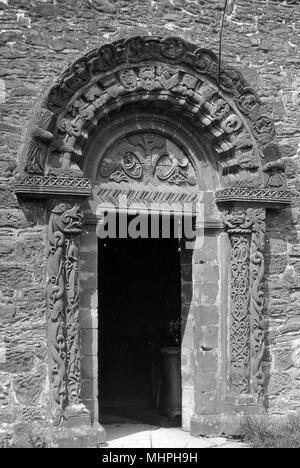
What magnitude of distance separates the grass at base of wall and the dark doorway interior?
120 inches

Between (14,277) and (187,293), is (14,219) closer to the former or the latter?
(14,277)

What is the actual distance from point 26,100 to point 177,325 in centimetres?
361

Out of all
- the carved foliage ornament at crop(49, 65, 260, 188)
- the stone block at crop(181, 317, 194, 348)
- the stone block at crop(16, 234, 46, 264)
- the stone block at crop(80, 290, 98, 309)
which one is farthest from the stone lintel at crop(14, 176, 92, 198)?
the stone block at crop(181, 317, 194, 348)

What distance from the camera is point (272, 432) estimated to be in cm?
862

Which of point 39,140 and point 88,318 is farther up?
point 39,140

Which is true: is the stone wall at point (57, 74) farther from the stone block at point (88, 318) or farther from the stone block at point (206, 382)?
the stone block at point (206, 382)

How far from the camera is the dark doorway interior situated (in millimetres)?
12055

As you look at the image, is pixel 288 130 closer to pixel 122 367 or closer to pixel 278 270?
pixel 278 270

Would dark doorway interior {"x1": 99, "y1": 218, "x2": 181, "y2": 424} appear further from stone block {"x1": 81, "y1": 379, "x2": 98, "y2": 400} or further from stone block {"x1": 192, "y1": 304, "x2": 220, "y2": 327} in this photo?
stone block {"x1": 81, "y1": 379, "x2": 98, "y2": 400}

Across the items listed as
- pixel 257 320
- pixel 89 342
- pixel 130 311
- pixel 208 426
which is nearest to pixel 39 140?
pixel 89 342

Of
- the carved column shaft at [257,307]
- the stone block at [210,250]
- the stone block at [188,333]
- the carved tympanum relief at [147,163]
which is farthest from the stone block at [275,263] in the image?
the carved tympanum relief at [147,163]

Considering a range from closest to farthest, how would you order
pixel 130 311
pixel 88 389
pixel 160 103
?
pixel 88 389
pixel 160 103
pixel 130 311

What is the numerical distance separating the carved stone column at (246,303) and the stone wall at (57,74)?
0.77 ft

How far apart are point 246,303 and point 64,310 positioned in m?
1.92
